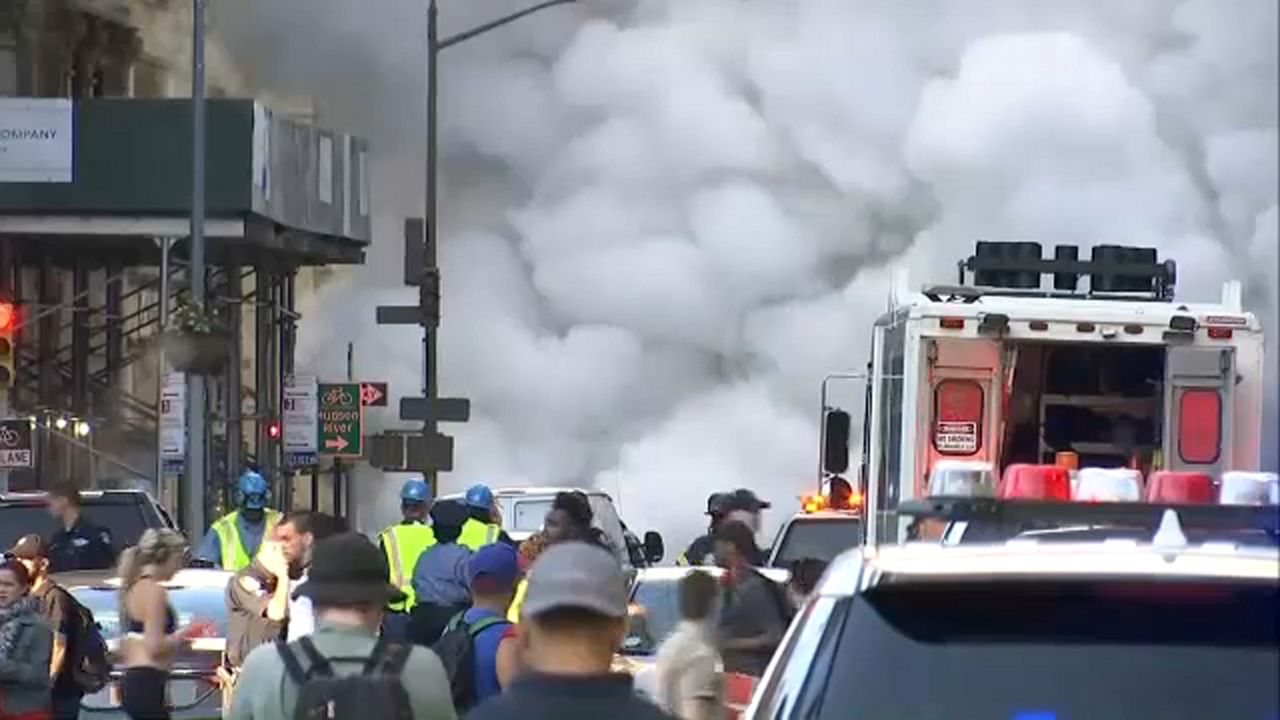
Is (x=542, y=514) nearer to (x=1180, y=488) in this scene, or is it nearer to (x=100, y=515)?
(x=100, y=515)

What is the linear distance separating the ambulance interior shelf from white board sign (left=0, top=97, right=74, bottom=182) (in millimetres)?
22072

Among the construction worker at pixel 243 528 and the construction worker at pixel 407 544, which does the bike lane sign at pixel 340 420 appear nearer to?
the construction worker at pixel 243 528

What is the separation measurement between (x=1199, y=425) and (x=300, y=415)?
18.7 meters

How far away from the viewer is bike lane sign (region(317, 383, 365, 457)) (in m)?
30.1

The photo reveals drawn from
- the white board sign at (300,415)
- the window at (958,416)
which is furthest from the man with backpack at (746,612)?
the white board sign at (300,415)

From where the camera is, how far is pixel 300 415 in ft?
104

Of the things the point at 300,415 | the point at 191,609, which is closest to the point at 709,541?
the point at 191,609

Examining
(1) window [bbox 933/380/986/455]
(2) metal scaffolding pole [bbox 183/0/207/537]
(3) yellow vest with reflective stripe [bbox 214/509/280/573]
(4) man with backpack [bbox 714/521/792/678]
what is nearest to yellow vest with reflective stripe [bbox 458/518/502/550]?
(3) yellow vest with reflective stripe [bbox 214/509/280/573]

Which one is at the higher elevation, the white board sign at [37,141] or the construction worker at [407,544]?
the white board sign at [37,141]

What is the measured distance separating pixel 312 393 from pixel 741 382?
968cm

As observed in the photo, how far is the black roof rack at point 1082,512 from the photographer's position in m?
5.50

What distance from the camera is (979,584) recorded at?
4926 mm

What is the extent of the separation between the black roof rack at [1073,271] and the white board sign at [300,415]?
1614cm

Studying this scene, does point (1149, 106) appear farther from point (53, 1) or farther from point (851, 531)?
point (53, 1)
